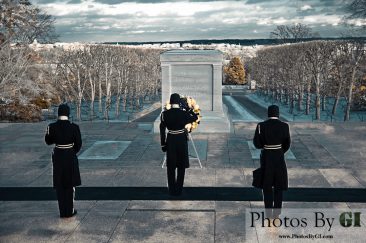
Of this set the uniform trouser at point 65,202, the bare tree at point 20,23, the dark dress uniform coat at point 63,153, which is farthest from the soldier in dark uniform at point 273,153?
the bare tree at point 20,23

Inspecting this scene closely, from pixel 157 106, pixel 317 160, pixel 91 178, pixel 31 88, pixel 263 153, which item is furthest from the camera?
pixel 157 106

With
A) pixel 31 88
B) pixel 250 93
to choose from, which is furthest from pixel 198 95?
pixel 250 93

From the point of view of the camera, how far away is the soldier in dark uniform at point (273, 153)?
6355mm

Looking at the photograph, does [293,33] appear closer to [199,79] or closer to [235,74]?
[235,74]

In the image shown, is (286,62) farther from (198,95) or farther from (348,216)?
(348,216)

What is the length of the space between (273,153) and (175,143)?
189cm

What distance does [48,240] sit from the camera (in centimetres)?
593

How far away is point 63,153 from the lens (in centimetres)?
670

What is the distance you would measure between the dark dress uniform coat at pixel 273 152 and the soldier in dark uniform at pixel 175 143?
5.34 ft

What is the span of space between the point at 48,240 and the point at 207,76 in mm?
9563

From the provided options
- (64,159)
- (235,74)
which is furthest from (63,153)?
(235,74)

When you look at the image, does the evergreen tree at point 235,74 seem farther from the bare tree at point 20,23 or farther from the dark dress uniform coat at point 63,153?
the dark dress uniform coat at point 63,153

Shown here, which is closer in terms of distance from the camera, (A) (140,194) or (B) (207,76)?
(A) (140,194)

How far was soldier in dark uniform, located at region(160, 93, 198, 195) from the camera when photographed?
7613 mm
